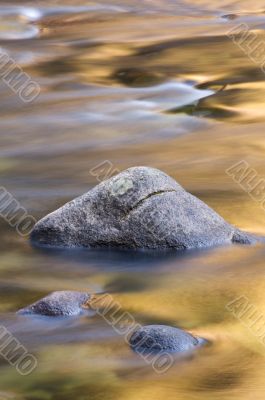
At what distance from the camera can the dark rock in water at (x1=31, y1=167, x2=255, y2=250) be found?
5824 millimetres

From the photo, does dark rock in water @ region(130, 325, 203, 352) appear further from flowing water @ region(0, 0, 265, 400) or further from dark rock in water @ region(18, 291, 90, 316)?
dark rock in water @ region(18, 291, 90, 316)

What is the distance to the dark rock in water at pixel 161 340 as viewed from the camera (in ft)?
15.4

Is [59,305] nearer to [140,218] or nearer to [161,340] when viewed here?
[161,340]

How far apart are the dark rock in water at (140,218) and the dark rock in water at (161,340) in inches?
43.2

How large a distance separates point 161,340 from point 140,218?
1.23m

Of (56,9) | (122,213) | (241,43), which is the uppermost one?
(56,9)

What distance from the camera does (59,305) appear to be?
514cm

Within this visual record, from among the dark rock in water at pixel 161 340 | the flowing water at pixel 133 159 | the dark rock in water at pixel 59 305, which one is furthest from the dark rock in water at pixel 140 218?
the dark rock in water at pixel 161 340

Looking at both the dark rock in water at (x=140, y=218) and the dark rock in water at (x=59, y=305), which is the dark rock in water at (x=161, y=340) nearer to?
the dark rock in water at (x=59, y=305)

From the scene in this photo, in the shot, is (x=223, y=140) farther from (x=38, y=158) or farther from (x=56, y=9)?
(x=56, y=9)

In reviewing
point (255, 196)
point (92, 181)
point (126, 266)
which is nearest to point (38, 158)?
point (92, 181)

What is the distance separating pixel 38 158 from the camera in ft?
26.9

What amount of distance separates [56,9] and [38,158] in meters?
7.78

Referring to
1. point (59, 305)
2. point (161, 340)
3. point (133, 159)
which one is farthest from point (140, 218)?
point (133, 159)
